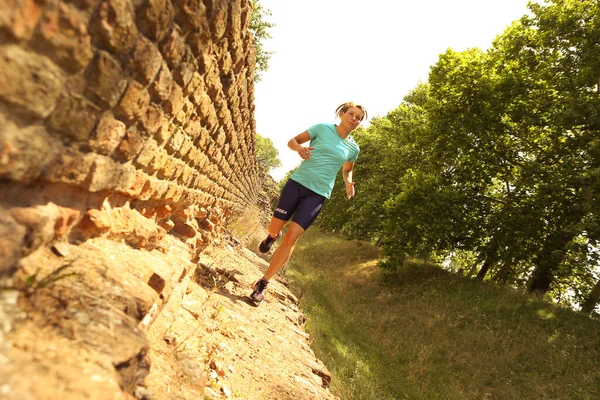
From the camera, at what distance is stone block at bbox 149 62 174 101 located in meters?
1.68

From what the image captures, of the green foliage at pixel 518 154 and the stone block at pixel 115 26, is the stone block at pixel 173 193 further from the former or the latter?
the green foliage at pixel 518 154

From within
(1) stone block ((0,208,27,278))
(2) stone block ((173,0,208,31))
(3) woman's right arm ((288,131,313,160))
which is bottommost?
(1) stone block ((0,208,27,278))

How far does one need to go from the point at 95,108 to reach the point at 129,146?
14.5 inches

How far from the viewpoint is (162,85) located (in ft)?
5.71

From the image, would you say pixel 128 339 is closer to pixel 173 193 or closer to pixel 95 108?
pixel 95 108

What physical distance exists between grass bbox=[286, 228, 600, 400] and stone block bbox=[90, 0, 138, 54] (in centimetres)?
381

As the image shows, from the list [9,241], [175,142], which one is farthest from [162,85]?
[9,241]

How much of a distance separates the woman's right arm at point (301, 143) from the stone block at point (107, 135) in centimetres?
222

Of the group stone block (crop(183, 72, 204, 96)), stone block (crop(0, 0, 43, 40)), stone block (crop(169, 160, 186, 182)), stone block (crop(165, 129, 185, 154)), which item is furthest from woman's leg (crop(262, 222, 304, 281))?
stone block (crop(0, 0, 43, 40))

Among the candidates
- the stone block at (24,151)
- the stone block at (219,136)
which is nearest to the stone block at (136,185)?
Result: the stone block at (24,151)

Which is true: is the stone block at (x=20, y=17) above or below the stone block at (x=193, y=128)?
below

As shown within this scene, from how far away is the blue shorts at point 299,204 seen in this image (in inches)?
146

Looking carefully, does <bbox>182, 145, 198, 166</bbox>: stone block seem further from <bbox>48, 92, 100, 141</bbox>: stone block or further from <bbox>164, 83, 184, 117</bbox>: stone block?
<bbox>48, 92, 100, 141</bbox>: stone block

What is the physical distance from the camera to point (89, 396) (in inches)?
37.7
